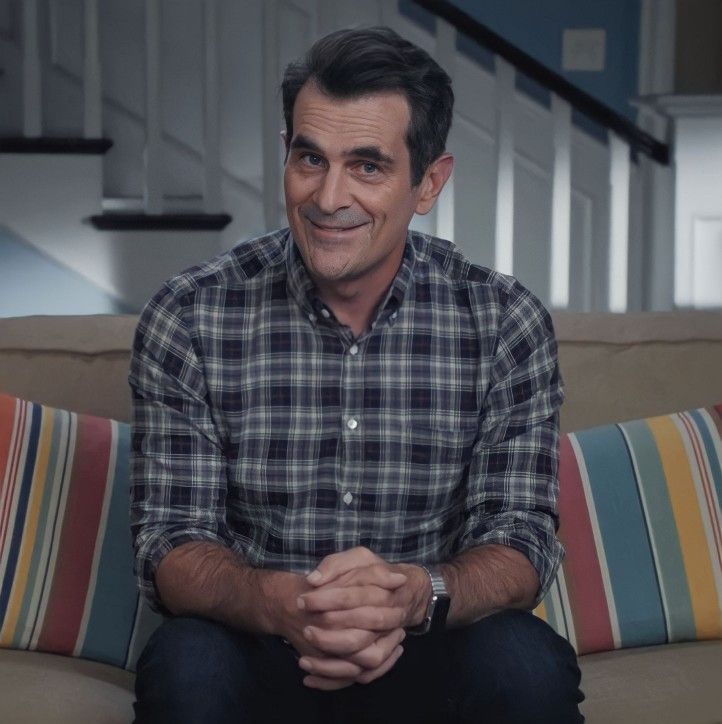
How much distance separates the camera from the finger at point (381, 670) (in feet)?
4.41

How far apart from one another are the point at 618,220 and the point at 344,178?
2.13 metres

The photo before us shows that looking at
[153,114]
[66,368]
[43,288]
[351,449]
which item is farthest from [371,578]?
[43,288]

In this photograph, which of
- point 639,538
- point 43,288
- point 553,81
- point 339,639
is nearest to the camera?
point 339,639

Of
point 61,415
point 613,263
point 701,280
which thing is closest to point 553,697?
point 61,415

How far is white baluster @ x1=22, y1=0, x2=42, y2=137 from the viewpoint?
3436 millimetres

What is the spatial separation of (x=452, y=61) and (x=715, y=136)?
0.69 meters

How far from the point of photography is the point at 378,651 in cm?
133

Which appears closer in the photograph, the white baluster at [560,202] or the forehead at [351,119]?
the forehead at [351,119]

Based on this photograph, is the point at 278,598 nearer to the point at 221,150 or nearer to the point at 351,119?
the point at 351,119

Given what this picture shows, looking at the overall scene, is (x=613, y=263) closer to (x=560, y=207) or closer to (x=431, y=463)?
(x=560, y=207)

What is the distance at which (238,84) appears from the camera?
13.2 ft

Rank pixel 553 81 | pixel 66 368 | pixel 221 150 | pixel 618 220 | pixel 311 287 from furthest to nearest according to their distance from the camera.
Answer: pixel 221 150
pixel 618 220
pixel 553 81
pixel 66 368
pixel 311 287

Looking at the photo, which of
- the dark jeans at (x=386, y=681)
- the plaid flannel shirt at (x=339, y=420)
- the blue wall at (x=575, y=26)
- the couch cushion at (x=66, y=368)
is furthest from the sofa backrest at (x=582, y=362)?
the blue wall at (x=575, y=26)

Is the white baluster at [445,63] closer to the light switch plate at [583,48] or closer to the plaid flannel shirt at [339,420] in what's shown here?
the light switch plate at [583,48]
